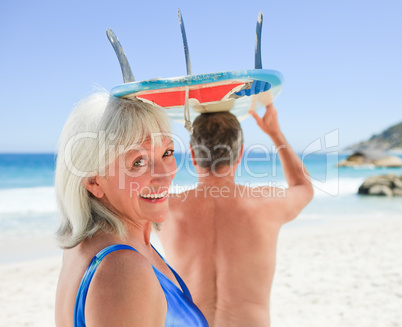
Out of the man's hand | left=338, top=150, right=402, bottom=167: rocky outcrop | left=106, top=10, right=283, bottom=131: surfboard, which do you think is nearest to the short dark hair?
the man's hand

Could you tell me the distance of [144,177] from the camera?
1503 mm

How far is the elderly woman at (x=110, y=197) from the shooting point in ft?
4.02

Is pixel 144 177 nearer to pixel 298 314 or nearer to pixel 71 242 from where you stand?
pixel 71 242

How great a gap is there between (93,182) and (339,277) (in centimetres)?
531

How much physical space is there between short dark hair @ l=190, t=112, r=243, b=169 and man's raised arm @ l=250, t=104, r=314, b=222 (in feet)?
0.64

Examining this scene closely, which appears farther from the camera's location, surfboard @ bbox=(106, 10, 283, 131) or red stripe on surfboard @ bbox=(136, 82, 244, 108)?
red stripe on surfboard @ bbox=(136, 82, 244, 108)

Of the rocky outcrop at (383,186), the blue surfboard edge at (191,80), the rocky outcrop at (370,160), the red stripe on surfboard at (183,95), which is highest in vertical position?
the blue surfboard edge at (191,80)

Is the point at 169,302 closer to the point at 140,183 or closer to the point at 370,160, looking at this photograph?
the point at 140,183

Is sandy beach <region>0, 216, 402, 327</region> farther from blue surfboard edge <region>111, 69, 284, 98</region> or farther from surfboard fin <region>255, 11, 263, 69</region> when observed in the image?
blue surfboard edge <region>111, 69, 284, 98</region>

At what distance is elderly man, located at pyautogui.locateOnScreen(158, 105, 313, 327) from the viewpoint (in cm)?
236

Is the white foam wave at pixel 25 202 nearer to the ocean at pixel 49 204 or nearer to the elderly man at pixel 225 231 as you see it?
the ocean at pixel 49 204

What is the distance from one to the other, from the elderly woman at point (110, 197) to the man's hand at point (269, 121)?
1136mm

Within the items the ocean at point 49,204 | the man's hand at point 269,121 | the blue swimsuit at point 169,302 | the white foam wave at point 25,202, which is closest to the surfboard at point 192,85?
the blue swimsuit at point 169,302

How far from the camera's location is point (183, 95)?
5.19ft
